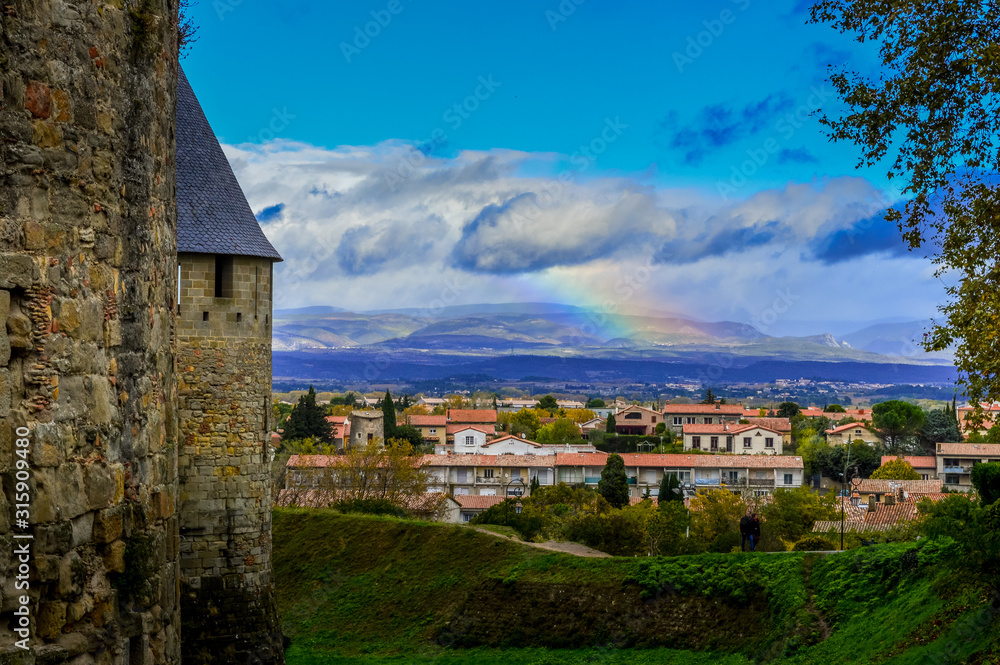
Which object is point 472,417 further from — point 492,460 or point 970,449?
point 970,449

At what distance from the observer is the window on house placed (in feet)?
58.6

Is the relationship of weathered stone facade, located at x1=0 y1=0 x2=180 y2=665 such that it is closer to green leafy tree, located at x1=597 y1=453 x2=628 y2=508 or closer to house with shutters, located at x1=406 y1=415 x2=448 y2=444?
green leafy tree, located at x1=597 y1=453 x2=628 y2=508

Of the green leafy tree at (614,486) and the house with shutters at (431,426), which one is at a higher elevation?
the house with shutters at (431,426)

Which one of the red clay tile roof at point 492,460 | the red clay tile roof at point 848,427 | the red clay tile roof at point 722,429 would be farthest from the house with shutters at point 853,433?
the red clay tile roof at point 492,460

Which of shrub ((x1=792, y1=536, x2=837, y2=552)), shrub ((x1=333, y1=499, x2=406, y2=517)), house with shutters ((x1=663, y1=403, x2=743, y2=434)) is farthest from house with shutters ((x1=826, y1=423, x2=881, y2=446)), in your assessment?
shrub ((x1=333, y1=499, x2=406, y2=517))

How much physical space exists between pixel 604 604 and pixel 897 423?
81211mm

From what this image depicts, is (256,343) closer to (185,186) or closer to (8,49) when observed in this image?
(185,186)

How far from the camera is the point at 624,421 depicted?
12669 centimetres

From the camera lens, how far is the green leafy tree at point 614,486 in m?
52.2

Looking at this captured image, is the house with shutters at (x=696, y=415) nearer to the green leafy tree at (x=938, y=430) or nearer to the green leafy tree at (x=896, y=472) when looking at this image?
the green leafy tree at (x=938, y=430)

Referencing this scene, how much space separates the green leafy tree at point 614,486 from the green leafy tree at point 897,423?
4547cm

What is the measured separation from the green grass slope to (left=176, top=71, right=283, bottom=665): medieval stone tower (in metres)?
3.55

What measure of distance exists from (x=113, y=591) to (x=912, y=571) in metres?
14.6

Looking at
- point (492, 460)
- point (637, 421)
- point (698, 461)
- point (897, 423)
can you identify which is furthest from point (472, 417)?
point (897, 423)
